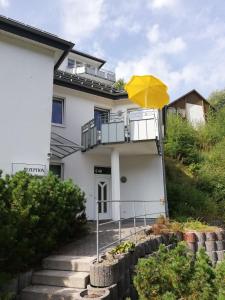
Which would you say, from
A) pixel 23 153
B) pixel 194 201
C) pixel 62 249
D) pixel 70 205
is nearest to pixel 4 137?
pixel 23 153

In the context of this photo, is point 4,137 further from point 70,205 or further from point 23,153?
point 70,205

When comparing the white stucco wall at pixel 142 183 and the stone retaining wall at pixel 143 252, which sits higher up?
the white stucco wall at pixel 142 183

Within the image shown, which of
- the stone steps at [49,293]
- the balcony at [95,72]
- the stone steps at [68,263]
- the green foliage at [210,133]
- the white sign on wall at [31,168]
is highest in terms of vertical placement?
the balcony at [95,72]

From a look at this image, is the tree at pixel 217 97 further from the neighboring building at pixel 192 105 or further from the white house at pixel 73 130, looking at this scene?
the white house at pixel 73 130

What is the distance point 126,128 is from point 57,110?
383 cm

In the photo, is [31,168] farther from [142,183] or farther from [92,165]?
[142,183]

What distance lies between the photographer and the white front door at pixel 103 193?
15.0 m

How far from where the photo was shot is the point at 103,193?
15328mm

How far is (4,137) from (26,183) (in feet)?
12.8

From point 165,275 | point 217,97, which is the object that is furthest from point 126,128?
point 217,97

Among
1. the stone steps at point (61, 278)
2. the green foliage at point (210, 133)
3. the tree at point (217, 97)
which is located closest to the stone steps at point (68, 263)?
the stone steps at point (61, 278)

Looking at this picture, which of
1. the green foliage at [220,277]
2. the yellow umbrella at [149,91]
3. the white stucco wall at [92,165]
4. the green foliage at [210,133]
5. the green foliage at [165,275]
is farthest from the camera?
the green foliage at [210,133]

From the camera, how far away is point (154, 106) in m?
12.2

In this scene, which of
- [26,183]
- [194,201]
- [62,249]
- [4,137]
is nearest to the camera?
[26,183]
